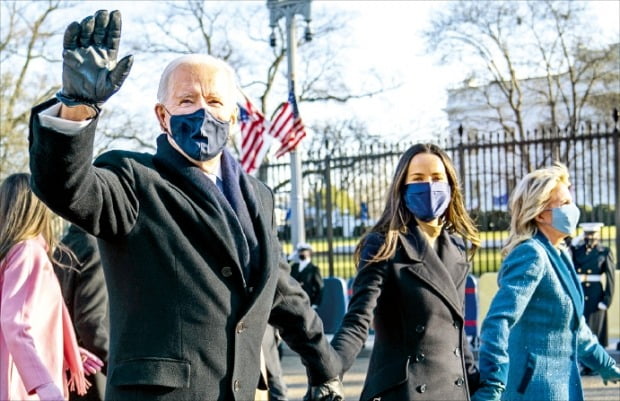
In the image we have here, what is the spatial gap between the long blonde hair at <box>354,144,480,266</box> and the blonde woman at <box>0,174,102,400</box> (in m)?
1.46

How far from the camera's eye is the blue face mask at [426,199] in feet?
12.4

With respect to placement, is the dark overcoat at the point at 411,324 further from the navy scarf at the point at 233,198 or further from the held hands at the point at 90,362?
the held hands at the point at 90,362

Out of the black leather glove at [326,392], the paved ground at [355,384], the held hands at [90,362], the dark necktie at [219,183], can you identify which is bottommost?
the paved ground at [355,384]

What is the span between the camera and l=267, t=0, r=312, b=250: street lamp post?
12.6 meters

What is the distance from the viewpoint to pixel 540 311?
3.89 meters

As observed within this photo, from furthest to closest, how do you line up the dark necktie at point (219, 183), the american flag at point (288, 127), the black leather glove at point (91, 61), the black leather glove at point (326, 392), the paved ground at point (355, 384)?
the american flag at point (288, 127) → the paved ground at point (355, 384) → the black leather glove at point (326, 392) → the dark necktie at point (219, 183) → the black leather glove at point (91, 61)

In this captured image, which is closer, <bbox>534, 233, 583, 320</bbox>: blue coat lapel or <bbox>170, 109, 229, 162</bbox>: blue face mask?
<bbox>170, 109, 229, 162</bbox>: blue face mask

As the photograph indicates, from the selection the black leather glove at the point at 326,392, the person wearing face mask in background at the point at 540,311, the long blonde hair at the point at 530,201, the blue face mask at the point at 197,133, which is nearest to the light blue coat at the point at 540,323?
the person wearing face mask in background at the point at 540,311

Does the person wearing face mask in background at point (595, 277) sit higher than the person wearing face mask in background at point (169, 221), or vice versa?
the person wearing face mask in background at point (169, 221)

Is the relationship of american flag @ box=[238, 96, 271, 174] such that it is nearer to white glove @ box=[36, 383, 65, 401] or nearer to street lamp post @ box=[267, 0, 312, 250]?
street lamp post @ box=[267, 0, 312, 250]

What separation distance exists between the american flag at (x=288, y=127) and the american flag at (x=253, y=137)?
0.28 m

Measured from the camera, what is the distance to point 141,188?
Answer: 7.50 feet

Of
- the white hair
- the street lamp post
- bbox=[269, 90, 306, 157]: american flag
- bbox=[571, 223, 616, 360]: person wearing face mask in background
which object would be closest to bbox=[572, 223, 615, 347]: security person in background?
bbox=[571, 223, 616, 360]: person wearing face mask in background

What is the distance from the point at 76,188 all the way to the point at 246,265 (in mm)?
674
